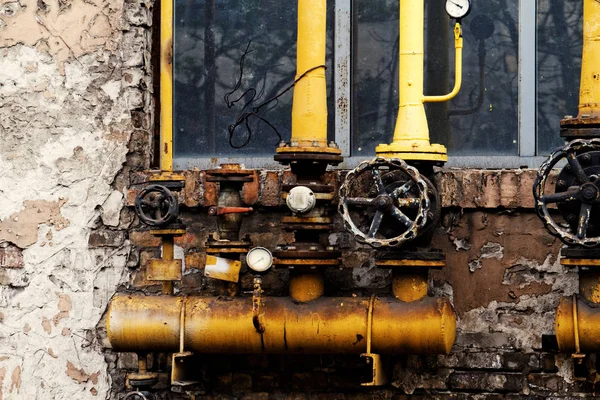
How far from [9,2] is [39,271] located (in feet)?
3.87

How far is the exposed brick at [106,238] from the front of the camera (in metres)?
4.86

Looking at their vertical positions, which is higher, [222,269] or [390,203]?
[390,203]

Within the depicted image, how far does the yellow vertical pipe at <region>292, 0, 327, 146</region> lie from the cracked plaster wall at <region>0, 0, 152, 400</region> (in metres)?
0.78

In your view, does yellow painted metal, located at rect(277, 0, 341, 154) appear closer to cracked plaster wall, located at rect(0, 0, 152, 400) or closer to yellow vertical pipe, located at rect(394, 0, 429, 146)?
yellow vertical pipe, located at rect(394, 0, 429, 146)

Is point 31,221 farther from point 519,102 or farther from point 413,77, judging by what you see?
point 519,102

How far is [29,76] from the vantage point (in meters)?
4.91

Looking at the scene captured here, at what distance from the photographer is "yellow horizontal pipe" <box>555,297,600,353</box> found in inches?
161

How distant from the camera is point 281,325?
A: 4352 millimetres

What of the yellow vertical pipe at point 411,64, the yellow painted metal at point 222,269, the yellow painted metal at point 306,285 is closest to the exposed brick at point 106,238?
the yellow painted metal at point 222,269

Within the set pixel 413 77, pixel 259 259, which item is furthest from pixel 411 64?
pixel 259 259

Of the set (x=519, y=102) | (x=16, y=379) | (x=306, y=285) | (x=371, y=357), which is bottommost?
(x=16, y=379)

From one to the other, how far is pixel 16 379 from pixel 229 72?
1.61 metres

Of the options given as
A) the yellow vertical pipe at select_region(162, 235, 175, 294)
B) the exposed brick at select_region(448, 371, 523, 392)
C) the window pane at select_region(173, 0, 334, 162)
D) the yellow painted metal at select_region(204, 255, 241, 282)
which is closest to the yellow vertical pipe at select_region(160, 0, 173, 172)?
the window pane at select_region(173, 0, 334, 162)

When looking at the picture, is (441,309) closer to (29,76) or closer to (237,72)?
(237,72)
